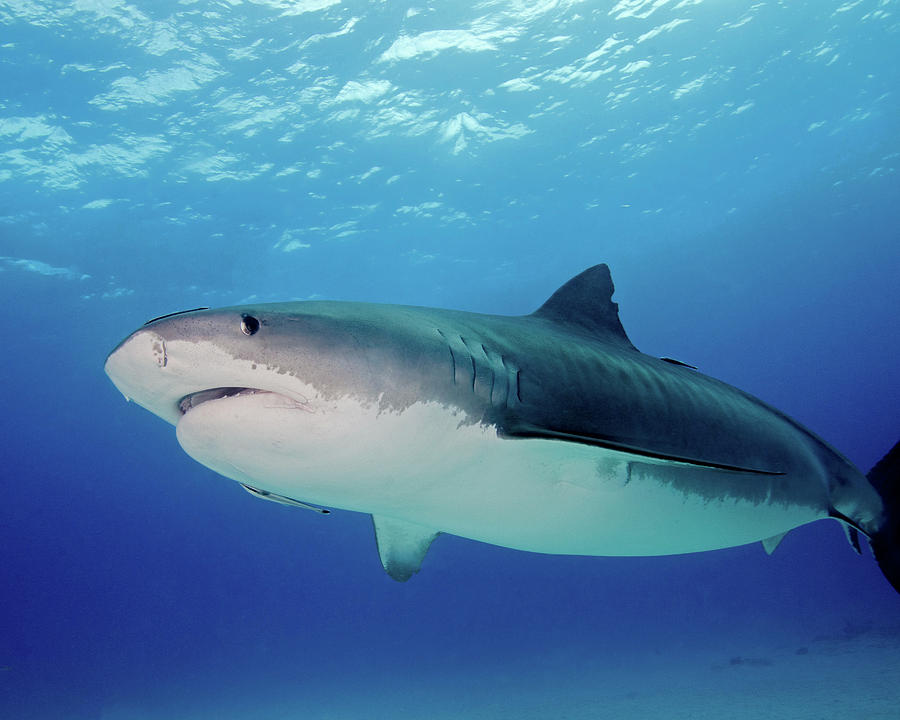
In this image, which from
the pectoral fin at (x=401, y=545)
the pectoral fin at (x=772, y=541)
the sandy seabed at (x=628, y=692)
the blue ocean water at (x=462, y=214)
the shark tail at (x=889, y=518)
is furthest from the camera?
the blue ocean water at (x=462, y=214)

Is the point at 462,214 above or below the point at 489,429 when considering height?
above

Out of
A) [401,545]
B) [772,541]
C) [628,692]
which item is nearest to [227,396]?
[401,545]

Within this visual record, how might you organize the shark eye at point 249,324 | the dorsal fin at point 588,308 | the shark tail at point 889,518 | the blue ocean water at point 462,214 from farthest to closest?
1. the blue ocean water at point 462,214
2. the shark tail at point 889,518
3. the dorsal fin at point 588,308
4. the shark eye at point 249,324

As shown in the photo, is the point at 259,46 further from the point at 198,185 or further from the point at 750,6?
the point at 750,6

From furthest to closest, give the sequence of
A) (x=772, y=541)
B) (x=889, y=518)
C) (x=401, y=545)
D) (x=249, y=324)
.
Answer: (x=772, y=541) < (x=889, y=518) < (x=401, y=545) < (x=249, y=324)

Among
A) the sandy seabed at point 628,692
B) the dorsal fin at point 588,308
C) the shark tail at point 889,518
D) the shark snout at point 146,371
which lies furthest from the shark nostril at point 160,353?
the sandy seabed at point 628,692

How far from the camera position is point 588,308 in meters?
3.96

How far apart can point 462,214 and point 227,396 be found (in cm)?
2416

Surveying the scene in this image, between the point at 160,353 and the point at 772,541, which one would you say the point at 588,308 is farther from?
the point at 160,353

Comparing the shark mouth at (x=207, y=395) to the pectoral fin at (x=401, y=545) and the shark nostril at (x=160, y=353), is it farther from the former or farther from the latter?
the pectoral fin at (x=401, y=545)

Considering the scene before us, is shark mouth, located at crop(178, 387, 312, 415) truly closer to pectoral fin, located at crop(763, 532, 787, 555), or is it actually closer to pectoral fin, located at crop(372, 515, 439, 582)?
pectoral fin, located at crop(372, 515, 439, 582)

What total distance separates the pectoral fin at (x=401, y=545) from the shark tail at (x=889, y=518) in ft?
10.5

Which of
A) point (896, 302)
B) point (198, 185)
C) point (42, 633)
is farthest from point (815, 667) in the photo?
point (42, 633)

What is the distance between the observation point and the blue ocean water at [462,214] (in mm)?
15797
